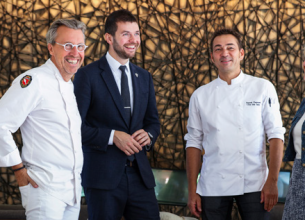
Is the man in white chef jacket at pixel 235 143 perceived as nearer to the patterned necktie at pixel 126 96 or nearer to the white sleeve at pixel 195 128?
the white sleeve at pixel 195 128

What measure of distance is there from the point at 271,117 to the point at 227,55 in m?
0.45

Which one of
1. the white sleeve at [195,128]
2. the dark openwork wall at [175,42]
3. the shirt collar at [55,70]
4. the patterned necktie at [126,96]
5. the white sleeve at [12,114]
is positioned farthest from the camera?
the dark openwork wall at [175,42]

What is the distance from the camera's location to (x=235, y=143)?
223 cm

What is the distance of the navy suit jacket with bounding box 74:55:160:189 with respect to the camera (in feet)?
7.09

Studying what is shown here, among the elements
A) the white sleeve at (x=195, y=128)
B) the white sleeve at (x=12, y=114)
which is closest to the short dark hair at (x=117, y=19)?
the white sleeve at (x=195, y=128)

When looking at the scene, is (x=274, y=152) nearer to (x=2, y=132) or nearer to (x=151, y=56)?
(x=2, y=132)

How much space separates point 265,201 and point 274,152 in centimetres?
28

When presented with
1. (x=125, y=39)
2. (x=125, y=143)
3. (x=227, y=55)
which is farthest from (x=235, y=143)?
(x=125, y=39)

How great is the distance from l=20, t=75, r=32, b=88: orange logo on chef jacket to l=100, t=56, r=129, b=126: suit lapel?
576mm

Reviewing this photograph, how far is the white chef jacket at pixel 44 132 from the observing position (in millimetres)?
1678

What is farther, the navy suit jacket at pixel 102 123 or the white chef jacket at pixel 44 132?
the navy suit jacket at pixel 102 123

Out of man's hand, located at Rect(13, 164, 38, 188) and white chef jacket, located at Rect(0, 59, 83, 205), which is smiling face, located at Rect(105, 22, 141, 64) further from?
man's hand, located at Rect(13, 164, 38, 188)

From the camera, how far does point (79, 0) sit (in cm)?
383

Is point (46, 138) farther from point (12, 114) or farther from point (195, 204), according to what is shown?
point (195, 204)
